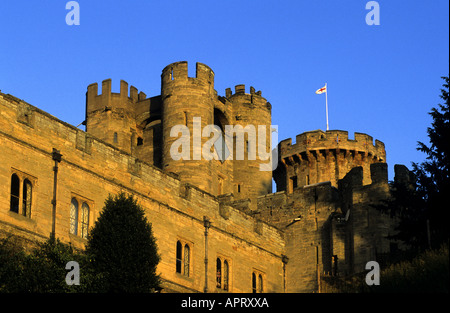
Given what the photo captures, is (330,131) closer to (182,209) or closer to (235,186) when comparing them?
(235,186)

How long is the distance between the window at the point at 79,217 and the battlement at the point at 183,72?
18103mm

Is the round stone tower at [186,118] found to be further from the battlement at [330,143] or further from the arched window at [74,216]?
the arched window at [74,216]

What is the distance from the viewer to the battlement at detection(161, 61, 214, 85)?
52438 mm

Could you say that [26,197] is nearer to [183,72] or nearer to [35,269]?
[35,269]

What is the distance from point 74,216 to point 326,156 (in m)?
22.9

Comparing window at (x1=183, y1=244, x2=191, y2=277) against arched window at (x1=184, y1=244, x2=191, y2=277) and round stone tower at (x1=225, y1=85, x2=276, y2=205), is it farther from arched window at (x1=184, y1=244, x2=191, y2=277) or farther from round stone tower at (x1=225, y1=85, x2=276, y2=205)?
round stone tower at (x1=225, y1=85, x2=276, y2=205)

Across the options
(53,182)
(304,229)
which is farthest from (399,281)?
(304,229)

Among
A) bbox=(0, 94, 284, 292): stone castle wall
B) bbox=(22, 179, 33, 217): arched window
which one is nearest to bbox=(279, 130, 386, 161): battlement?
bbox=(0, 94, 284, 292): stone castle wall

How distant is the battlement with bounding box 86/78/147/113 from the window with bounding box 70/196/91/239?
20.9 m

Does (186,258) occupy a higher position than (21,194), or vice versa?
(21,194)

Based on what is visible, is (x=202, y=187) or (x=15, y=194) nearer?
(x=15, y=194)

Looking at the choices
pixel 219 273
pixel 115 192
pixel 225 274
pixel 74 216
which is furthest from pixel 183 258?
pixel 74 216

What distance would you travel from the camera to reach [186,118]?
51.8 meters

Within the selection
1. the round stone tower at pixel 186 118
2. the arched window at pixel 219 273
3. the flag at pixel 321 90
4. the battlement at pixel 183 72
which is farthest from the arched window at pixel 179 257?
the flag at pixel 321 90
